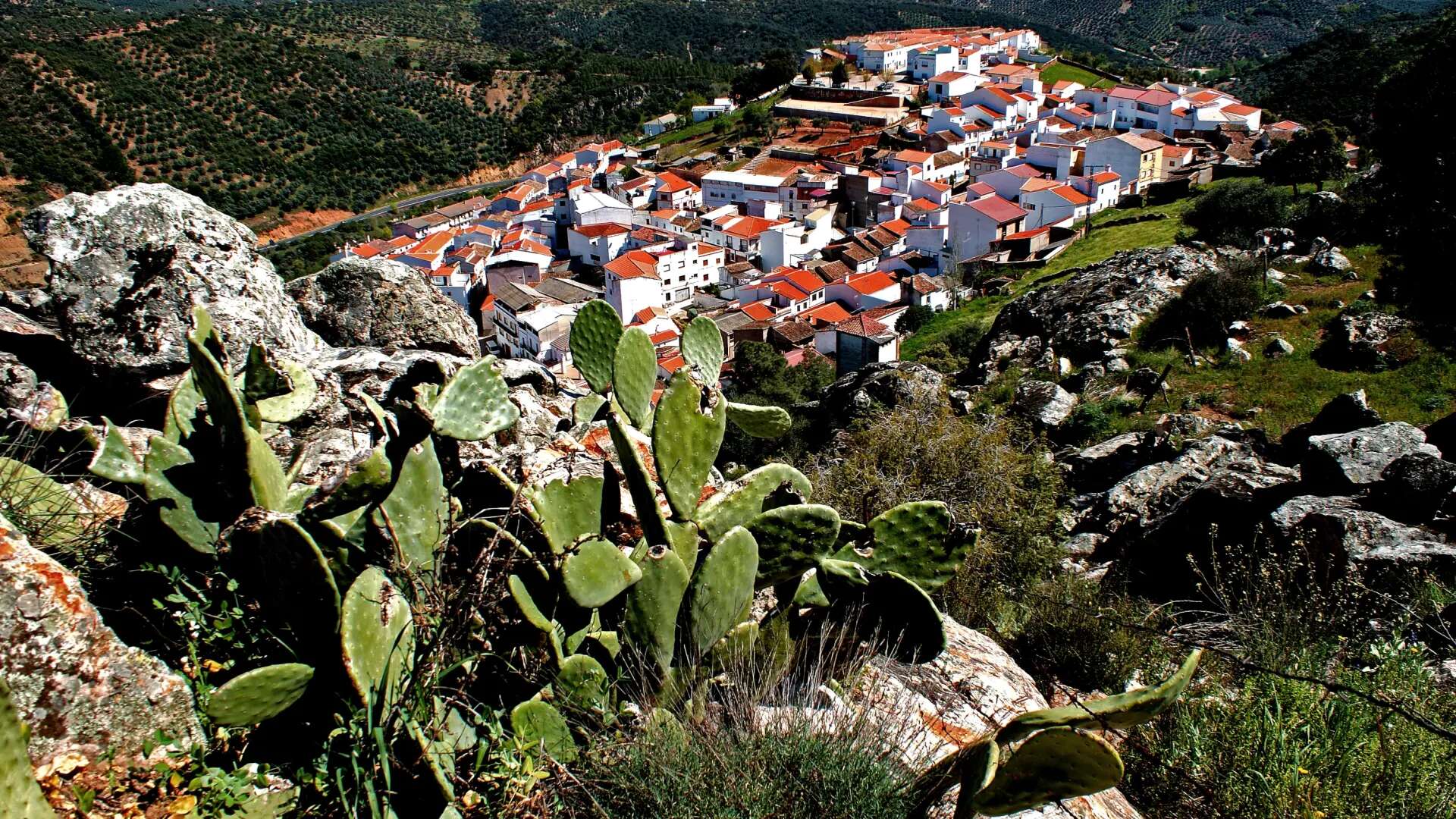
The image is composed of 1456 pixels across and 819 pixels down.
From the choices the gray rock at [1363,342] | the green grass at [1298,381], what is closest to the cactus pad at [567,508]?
the green grass at [1298,381]

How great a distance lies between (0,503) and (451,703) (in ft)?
4.80

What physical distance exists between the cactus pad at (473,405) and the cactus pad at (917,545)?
A: 1.43 metres

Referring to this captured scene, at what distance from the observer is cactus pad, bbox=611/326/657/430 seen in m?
3.32

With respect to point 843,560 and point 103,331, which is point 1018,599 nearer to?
point 843,560

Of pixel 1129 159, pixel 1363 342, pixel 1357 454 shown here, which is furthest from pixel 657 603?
pixel 1129 159

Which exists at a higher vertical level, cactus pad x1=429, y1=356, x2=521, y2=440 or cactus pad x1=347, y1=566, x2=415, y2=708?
cactus pad x1=429, y1=356, x2=521, y2=440

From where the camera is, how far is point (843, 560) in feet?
10.4

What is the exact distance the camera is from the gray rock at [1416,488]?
6.28 m

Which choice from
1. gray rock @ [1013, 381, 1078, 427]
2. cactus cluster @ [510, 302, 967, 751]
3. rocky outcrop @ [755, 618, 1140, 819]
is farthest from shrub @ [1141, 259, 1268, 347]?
cactus cluster @ [510, 302, 967, 751]

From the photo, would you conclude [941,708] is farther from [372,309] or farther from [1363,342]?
[1363,342]

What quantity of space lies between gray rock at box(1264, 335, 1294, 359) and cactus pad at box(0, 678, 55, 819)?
14935 mm

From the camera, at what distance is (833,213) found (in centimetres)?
4181

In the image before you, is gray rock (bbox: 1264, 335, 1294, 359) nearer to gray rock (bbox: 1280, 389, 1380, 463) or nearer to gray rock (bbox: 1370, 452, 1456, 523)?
gray rock (bbox: 1280, 389, 1380, 463)

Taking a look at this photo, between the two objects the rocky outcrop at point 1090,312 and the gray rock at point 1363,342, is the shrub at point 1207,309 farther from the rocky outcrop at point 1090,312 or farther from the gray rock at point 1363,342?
the gray rock at point 1363,342
